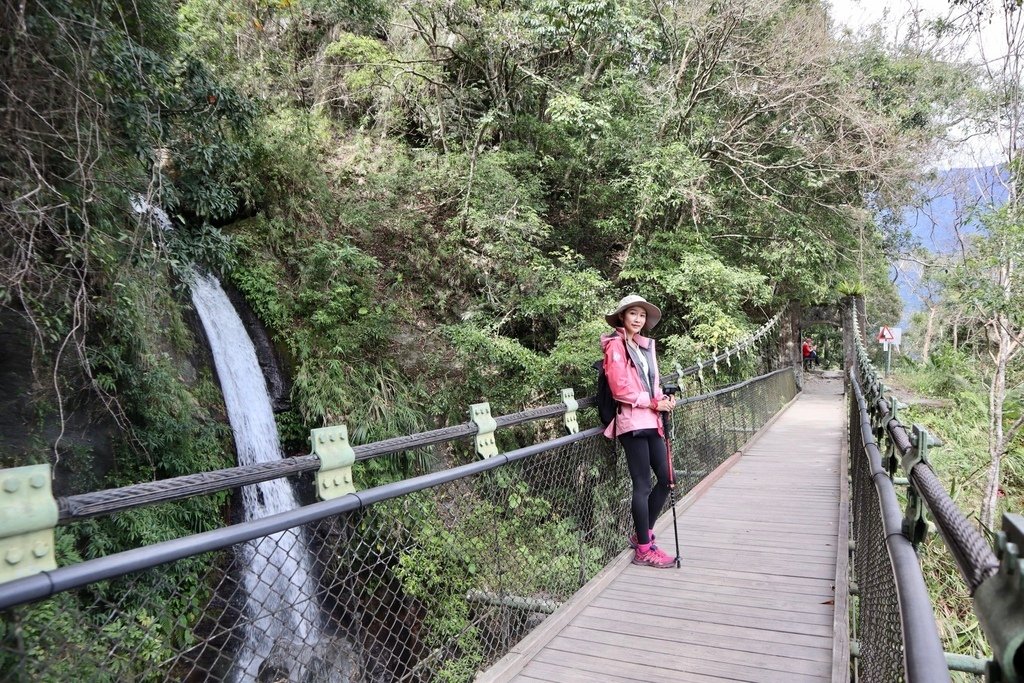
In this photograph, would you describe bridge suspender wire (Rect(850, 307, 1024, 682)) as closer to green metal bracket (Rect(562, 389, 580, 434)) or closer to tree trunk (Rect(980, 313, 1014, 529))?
green metal bracket (Rect(562, 389, 580, 434))

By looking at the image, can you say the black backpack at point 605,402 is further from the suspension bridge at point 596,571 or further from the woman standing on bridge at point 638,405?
the suspension bridge at point 596,571

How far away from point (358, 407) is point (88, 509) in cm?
811

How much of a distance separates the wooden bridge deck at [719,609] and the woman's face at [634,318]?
5.14 ft

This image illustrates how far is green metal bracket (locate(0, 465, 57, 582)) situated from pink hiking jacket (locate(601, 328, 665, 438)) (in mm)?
3028

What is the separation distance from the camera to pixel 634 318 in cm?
396

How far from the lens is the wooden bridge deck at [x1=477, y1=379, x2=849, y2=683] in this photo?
2836 millimetres

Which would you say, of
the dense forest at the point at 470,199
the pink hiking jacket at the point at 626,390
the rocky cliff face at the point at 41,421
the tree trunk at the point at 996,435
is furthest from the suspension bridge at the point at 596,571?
the tree trunk at the point at 996,435

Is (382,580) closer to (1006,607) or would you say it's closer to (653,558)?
(653,558)

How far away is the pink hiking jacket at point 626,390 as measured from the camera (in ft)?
12.7

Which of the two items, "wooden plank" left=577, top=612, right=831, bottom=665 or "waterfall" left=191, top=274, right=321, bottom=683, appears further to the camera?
"waterfall" left=191, top=274, right=321, bottom=683

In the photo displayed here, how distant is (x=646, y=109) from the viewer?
40.9ft

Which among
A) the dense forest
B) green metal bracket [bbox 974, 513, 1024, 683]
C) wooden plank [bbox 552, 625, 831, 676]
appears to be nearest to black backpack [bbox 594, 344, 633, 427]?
wooden plank [bbox 552, 625, 831, 676]

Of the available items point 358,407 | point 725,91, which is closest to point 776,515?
point 358,407

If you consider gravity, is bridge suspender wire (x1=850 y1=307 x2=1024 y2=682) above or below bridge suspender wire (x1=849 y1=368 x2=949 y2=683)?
above
